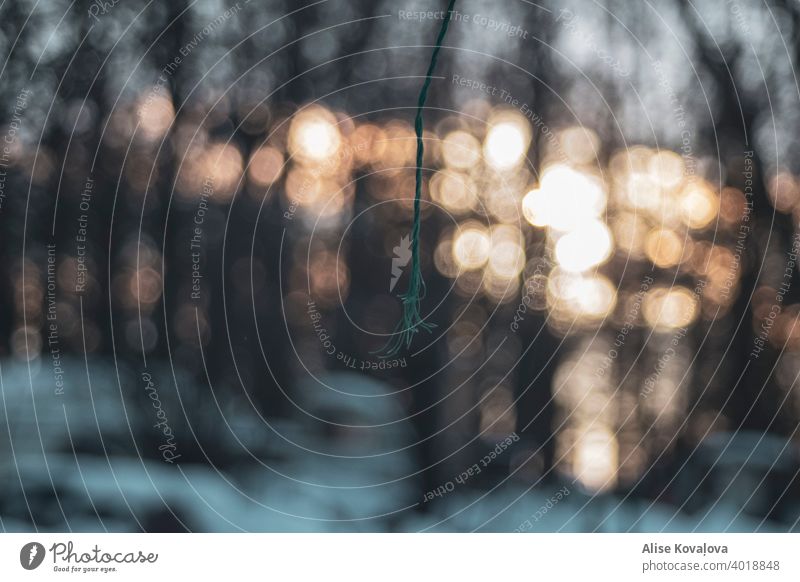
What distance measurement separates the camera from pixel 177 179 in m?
2.07

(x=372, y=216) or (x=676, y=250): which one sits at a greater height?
(x=372, y=216)

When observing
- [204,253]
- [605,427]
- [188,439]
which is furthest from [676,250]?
[188,439]

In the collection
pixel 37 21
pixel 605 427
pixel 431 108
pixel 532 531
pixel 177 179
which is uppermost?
pixel 37 21

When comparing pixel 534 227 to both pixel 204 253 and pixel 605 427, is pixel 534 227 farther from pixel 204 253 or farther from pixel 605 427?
A: pixel 204 253

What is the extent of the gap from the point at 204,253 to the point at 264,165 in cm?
32
